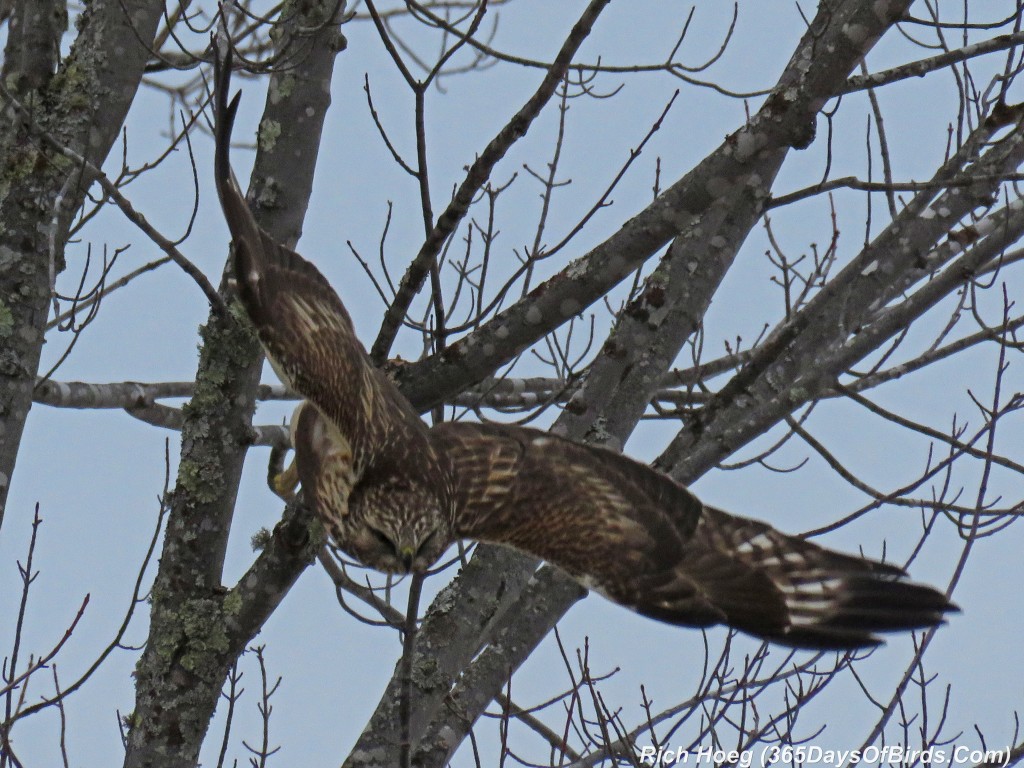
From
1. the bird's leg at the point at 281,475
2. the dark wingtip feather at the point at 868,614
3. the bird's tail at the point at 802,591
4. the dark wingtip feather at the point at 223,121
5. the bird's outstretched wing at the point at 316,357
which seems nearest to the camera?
the dark wingtip feather at the point at 223,121

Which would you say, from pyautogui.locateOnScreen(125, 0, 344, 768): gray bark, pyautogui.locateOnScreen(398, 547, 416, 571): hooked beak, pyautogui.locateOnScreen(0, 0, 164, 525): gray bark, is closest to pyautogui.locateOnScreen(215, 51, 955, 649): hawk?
pyautogui.locateOnScreen(398, 547, 416, 571): hooked beak

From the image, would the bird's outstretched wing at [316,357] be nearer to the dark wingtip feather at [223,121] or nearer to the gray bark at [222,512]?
the dark wingtip feather at [223,121]

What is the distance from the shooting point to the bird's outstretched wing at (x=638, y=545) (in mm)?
4812

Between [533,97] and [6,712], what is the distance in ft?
8.29

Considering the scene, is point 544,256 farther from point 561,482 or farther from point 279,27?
point 279,27

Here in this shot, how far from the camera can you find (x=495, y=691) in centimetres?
471

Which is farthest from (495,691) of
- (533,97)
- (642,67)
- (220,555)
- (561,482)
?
(642,67)

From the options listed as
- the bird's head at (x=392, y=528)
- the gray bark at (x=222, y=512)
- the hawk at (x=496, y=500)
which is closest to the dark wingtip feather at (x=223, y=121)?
the hawk at (x=496, y=500)

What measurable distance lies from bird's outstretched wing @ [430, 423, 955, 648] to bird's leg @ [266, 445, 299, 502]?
0.78m

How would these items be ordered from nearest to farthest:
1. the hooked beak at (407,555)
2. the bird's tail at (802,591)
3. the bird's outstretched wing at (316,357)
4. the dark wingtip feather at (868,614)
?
the hooked beak at (407,555) → the bird's outstretched wing at (316,357) → the dark wingtip feather at (868,614) → the bird's tail at (802,591)

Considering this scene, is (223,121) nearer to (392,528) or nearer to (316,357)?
(316,357)

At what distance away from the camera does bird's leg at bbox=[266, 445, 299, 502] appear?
5.44 m

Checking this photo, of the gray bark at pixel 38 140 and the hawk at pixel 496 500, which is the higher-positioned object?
the gray bark at pixel 38 140

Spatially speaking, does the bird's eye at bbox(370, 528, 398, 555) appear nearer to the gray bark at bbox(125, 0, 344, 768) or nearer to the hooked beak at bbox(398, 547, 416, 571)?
the hooked beak at bbox(398, 547, 416, 571)
